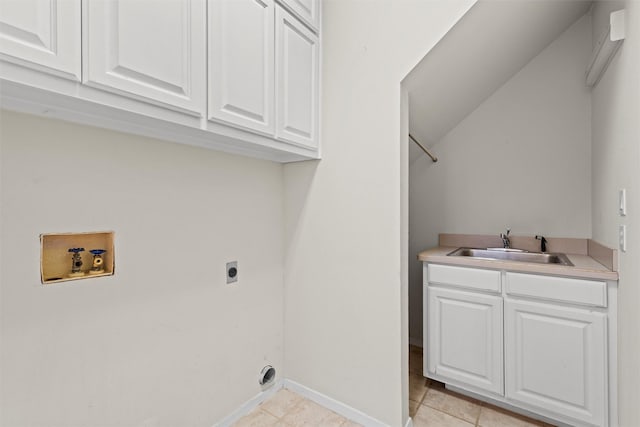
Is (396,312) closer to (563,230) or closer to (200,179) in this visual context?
(200,179)

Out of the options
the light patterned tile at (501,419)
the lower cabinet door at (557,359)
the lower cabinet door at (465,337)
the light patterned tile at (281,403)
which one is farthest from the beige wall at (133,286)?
the lower cabinet door at (557,359)

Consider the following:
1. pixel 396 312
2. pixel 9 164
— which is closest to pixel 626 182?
pixel 396 312

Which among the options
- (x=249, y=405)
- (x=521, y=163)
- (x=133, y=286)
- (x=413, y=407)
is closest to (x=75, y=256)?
(x=133, y=286)

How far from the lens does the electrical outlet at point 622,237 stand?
127cm

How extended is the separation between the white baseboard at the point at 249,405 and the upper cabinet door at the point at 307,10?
2171 millimetres

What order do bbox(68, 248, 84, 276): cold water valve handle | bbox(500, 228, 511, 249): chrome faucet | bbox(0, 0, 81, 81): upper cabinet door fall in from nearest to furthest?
Result: 1. bbox(0, 0, 81, 81): upper cabinet door
2. bbox(68, 248, 84, 276): cold water valve handle
3. bbox(500, 228, 511, 249): chrome faucet

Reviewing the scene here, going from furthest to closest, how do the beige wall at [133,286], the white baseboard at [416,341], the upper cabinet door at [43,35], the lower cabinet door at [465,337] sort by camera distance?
the white baseboard at [416,341] < the lower cabinet door at [465,337] < the beige wall at [133,286] < the upper cabinet door at [43,35]

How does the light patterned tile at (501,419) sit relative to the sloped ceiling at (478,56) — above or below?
below

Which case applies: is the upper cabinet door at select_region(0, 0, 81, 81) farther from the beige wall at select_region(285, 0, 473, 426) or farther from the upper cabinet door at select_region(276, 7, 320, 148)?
the beige wall at select_region(285, 0, 473, 426)

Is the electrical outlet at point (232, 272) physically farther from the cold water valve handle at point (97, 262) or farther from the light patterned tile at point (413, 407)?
the light patterned tile at point (413, 407)

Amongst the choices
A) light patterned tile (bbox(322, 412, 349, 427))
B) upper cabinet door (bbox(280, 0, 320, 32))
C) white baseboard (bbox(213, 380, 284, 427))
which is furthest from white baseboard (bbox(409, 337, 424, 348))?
upper cabinet door (bbox(280, 0, 320, 32))

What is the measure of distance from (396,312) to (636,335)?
0.90m

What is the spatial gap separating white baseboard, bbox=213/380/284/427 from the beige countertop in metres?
1.27

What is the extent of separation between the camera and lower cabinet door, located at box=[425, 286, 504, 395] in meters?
1.73
